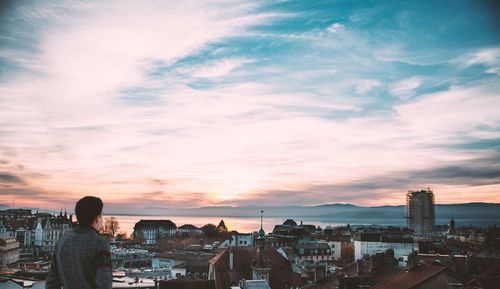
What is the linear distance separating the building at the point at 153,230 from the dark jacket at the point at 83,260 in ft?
489

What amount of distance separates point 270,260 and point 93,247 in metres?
37.7

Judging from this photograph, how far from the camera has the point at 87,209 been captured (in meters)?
4.46

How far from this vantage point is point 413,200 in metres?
198

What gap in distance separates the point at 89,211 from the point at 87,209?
0.02 meters

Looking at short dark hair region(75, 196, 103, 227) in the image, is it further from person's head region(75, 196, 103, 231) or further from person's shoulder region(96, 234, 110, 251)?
person's shoulder region(96, 234, 110, 251)

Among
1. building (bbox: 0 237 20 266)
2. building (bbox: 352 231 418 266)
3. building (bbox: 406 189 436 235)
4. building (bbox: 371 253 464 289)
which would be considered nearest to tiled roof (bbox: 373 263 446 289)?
building (bbox: 371 253 464 289)

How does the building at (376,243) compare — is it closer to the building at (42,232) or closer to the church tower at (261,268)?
the church tower at (261,268)

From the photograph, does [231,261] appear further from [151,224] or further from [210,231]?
[151,224]

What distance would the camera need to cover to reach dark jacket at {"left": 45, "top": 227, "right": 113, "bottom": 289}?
425cm

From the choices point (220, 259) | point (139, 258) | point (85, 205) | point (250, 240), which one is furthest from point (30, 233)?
point (85, 205)

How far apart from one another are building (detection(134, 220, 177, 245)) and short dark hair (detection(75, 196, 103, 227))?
149m

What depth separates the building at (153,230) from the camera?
15198 centimetres

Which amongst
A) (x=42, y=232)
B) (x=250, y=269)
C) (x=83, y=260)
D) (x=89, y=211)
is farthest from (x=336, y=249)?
(x=83, y=260)

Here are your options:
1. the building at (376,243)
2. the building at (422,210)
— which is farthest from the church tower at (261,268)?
the building at (422,210)
